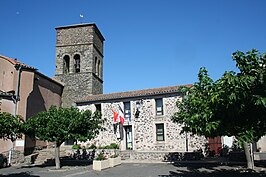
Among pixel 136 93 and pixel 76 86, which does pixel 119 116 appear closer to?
pixel 136 93

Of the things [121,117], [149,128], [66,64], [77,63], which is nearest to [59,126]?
[121,117]

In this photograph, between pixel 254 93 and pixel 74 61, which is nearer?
pixel 254 93

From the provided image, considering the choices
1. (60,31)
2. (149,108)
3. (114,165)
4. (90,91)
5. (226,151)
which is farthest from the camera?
(60,31)

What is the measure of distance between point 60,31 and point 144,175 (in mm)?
23218

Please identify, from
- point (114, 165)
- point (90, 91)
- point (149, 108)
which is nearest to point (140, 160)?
point (114, 165)

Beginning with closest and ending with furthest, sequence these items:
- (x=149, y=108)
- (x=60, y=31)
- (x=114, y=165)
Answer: (x=114, y=165) → (x=149, y=108) → (x=60, y=31)

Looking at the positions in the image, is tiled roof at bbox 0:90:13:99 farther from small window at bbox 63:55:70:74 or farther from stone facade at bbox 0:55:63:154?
small window at bbox 63:55:70:74

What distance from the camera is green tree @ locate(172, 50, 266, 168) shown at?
5.63 metres

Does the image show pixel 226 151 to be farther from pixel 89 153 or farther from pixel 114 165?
pixel 89 153

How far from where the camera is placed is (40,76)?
2325cm

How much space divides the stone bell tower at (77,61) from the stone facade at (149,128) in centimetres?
456

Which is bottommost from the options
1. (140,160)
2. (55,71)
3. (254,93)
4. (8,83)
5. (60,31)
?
(140,160)

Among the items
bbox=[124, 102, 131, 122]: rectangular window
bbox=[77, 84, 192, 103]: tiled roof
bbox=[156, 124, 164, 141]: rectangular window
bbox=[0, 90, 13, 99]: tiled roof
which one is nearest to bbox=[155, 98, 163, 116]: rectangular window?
bbox=[77, 84, 192, 103]: tiled roof

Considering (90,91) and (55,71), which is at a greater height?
(55,71)
